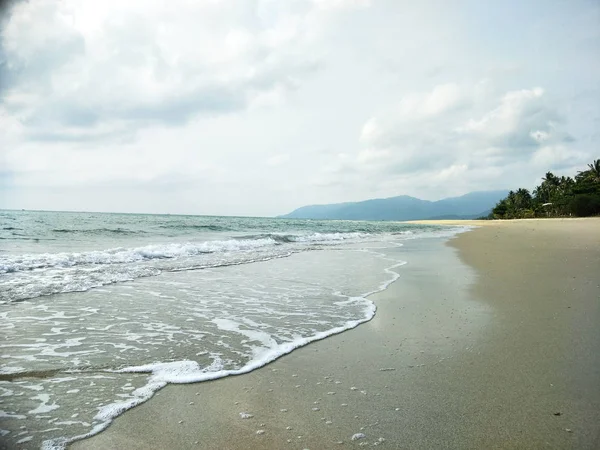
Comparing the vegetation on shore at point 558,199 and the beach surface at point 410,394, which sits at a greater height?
the vegetation on shore at point 558,199

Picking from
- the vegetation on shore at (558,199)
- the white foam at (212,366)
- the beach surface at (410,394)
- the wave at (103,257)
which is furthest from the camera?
the vegetation on shore at (558,199)

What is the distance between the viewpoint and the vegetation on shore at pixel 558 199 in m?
66.2

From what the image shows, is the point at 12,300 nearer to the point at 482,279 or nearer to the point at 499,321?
the point at 499,321

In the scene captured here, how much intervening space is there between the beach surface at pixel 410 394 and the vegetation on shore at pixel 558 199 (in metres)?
76.3

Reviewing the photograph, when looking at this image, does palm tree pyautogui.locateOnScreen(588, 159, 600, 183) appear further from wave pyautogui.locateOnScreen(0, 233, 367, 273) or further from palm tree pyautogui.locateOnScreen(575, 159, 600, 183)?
wave pyautogui.locateOnScreen(0, 233, 367, 273)

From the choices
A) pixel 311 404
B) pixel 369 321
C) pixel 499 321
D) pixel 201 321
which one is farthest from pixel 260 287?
pixel 311 404

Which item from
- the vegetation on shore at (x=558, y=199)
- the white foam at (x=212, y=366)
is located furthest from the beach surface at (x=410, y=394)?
the vegetation on shore at (x=558, y=199)

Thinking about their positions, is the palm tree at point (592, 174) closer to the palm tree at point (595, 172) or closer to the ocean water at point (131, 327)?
the palm tree at point (595, 172)

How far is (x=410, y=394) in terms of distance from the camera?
3033 millimetres

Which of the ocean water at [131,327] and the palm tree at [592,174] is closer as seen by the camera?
the ocean water at [131,327]

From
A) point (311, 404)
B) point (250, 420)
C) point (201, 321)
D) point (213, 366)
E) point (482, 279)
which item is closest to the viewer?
point (250, 420)

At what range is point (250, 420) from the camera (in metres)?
2.66

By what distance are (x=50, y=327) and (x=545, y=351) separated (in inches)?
234

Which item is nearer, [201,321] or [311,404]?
[311,404]
